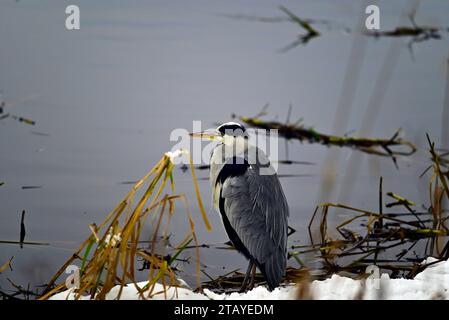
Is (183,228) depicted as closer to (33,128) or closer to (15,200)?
(15,200)

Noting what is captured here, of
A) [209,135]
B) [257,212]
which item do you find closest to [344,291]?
[257,212]

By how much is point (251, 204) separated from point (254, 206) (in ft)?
0.07

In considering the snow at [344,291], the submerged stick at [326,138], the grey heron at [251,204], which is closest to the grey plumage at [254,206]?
the grey heron at [251,204]

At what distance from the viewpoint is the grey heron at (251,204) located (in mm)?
4430

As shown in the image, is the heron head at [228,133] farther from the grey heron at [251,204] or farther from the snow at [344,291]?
the snow at [344,291]

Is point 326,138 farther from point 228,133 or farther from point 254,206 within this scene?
point 254,206

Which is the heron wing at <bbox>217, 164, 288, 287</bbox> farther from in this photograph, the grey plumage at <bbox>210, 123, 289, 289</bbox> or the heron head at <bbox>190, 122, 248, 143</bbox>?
the heron head at <bbox>190, 122, 248, 143</bbox>

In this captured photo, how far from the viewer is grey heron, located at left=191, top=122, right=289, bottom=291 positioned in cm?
443

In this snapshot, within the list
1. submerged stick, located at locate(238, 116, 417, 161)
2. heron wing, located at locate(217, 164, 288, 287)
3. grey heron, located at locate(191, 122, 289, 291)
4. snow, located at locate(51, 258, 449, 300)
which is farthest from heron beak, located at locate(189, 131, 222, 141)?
submerged stick, located at locate(238, 116, 417, 161)

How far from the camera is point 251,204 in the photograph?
14.9 feet

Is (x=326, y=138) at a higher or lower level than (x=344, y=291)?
higher

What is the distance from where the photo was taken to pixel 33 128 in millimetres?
6898

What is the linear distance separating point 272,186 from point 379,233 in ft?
3.40
